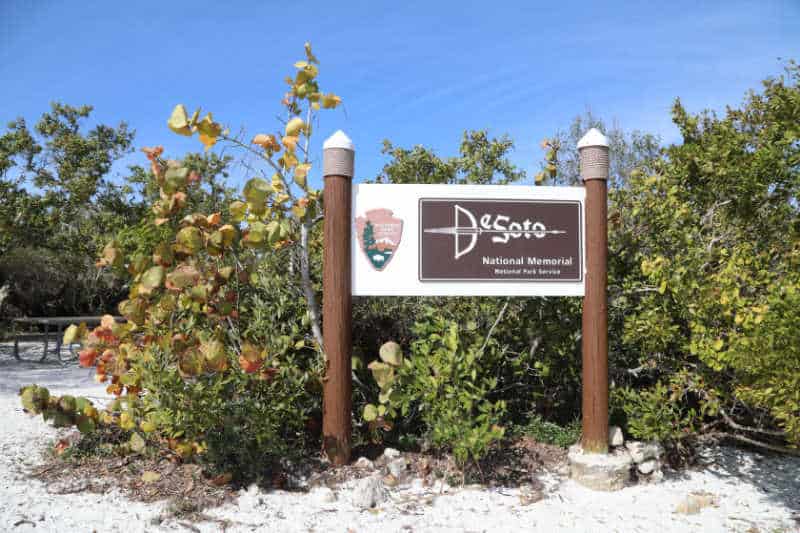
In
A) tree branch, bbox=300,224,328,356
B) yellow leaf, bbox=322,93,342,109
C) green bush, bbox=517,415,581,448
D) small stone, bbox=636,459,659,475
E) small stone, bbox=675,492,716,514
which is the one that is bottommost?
small stone, bbox=675,492,716,514

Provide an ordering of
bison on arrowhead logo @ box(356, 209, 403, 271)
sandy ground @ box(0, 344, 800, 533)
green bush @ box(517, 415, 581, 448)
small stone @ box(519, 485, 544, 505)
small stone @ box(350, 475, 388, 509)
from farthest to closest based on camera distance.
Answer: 1. green bush @ box(517, 415, 581, 448)
2. bison on arrowhead logo @ box(356, 209, 403, 271)
3. small stone @ box(519, 485, 544, 505)
4. small stone @ box(350, 475, 388, 509)
5. sandy ground @ box(0, 344, 800, 533)

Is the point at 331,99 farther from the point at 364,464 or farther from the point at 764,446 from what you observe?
the point at 764,446

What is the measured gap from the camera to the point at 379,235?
4605 mm

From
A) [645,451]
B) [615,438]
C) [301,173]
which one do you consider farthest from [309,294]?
[645,451]

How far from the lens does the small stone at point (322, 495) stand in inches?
157

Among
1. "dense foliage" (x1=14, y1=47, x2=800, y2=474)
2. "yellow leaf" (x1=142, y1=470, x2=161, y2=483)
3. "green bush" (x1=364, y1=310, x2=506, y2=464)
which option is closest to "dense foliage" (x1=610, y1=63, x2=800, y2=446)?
"dense foliage" (x1=14, y1=47, x2=800, y2=474)

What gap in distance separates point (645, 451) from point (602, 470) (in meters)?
0.51

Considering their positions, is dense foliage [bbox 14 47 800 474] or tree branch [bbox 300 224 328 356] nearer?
dense foliage [bbox 14 47 800 474]

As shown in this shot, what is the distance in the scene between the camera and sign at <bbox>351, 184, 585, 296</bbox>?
460 cm

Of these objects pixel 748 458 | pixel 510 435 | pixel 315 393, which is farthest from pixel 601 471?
pixel 315 393

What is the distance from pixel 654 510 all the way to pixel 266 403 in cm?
268

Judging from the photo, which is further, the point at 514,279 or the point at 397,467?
the point at 514,279

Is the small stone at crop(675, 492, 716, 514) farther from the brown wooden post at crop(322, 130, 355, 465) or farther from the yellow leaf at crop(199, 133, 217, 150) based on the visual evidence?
the yellow leaf at crop(199, 133, 217, 150)

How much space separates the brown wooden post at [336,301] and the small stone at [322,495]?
0.34 metres
